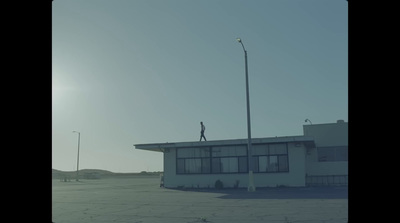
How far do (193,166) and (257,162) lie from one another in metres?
5.38

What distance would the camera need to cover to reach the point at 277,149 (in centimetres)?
3328

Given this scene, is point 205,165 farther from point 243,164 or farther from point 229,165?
point 243,164

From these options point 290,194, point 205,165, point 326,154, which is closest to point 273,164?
point 205,165

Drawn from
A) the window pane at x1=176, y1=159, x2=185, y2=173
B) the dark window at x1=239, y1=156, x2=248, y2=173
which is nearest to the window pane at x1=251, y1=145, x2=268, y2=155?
the dark window at x1=239, y1=156, x2=248, y2=173

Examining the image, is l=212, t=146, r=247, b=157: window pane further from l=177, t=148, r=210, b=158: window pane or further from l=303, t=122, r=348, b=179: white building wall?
l=303, t=122, r=348, b=179: white building wall

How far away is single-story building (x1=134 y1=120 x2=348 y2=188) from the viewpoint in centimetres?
3266

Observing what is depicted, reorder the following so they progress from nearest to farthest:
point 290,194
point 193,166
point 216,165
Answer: point 290,194 → point 216,165 → point 193,166

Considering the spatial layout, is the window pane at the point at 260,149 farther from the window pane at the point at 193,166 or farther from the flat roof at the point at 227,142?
the window pane at the point at 193,166

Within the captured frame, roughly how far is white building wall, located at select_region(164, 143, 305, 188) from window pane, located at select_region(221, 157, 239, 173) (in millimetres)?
405

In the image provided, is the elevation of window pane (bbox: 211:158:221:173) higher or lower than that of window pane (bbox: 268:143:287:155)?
lower

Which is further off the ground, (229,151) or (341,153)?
(229,151)
